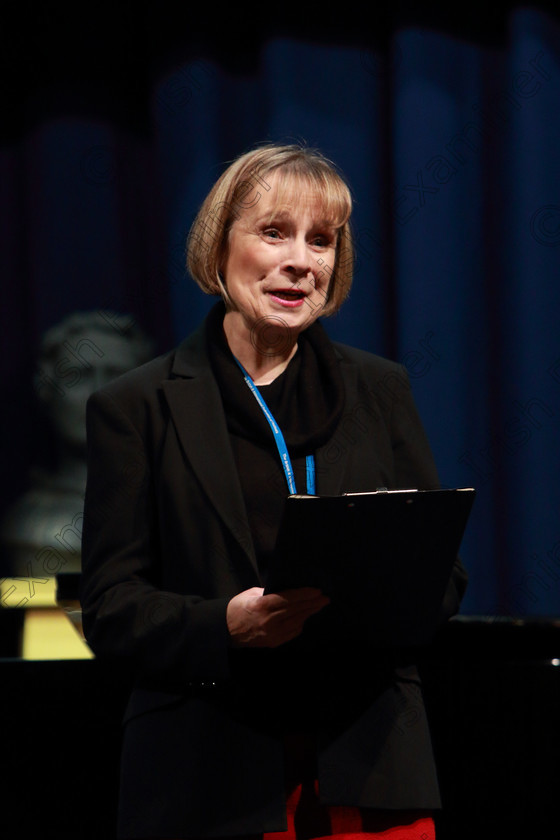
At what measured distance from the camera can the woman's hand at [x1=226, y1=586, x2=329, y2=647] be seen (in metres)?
1.08

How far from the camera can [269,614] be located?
110 centimetres

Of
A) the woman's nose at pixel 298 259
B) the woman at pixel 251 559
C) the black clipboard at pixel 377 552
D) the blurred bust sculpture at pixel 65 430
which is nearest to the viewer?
the black clipboard at pixel 377 552

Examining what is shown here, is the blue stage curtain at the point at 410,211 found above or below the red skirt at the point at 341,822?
above

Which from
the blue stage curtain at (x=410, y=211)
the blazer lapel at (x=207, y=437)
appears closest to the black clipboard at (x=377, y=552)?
the blazer lapel at (x=207, y=437)

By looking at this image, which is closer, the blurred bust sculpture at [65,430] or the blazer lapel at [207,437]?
the blazer lapel at [207,437]

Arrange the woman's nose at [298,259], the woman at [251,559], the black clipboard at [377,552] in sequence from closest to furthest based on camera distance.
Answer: the black clipboard at [377,552]
the woman at [251,559]
the woman's nose at [298,259]

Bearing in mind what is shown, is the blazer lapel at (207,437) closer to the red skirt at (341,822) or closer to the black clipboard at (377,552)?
the black clipboard at (377,552)

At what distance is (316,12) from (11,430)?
1.08 m

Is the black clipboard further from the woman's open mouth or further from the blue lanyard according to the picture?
the woman's open mouth

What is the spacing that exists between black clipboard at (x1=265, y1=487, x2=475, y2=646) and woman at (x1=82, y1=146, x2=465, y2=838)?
0.04 m

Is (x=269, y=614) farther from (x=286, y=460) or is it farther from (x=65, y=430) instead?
(x=65, y=430)

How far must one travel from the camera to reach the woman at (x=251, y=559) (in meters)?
1.15

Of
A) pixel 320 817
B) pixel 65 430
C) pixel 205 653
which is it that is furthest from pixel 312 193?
pixel 65 430

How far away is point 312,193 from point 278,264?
4.2 inches
